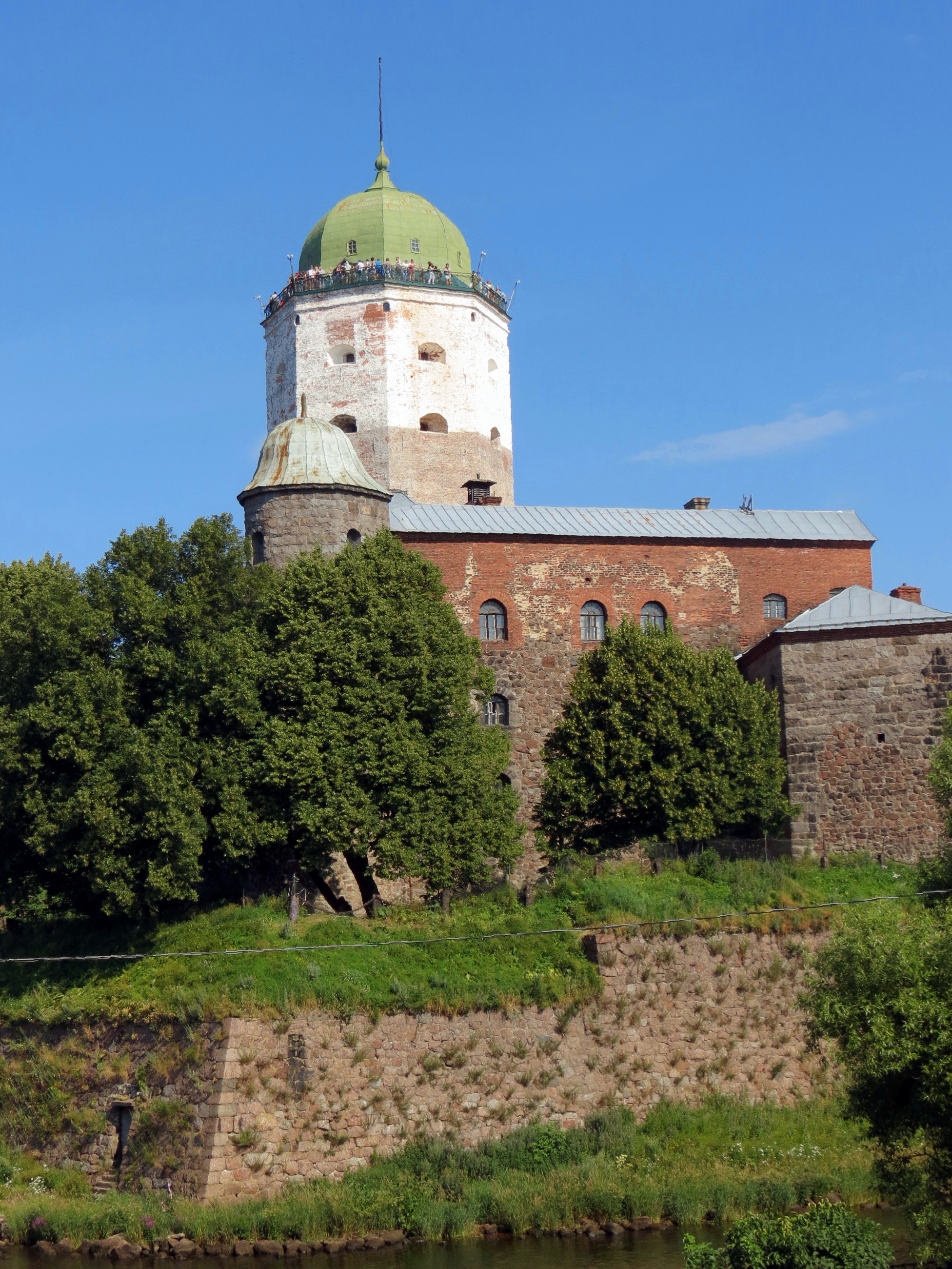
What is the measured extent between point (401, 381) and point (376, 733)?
2186 cm

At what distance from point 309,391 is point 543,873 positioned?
19589mm

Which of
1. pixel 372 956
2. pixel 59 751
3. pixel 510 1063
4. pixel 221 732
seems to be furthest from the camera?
pixel 221 732

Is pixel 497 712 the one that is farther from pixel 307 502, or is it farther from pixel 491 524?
pixel 307 502

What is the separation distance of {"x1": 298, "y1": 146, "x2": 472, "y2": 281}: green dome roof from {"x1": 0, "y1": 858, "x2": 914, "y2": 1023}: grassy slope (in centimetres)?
2595

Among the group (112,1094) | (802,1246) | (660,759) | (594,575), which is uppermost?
(594,575)

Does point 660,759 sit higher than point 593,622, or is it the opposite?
point 593,622

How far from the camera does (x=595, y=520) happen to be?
46.6 m

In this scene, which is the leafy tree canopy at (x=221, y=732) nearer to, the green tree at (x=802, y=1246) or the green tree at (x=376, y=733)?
the green tree at (x=376, y=733)

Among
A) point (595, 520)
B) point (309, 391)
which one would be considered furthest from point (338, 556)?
point (309, 391)

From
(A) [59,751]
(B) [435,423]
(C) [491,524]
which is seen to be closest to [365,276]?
(B) [435,423]

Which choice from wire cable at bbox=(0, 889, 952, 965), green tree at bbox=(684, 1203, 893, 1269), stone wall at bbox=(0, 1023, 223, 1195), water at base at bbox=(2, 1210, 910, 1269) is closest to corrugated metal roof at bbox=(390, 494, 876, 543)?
wire cable at bbox=(0, 889, 952, 965)

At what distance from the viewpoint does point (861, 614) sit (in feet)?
136

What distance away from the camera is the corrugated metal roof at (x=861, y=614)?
4000 centimetres

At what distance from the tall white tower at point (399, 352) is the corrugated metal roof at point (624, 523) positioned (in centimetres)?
559
